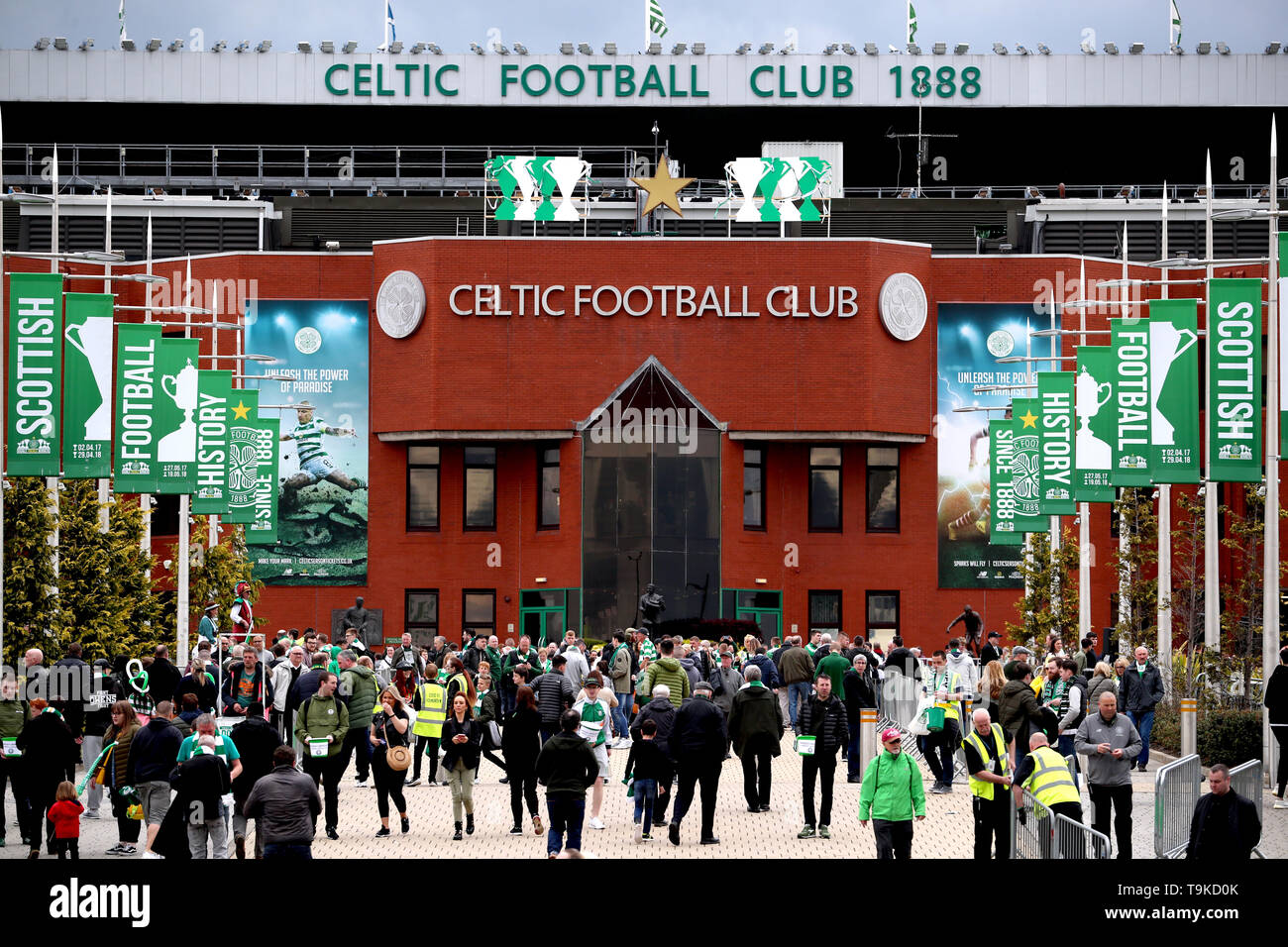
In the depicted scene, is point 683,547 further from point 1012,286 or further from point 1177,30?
point 1177,30

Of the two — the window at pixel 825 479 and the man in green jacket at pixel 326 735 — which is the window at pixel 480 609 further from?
the man in green jacket at pixel 326 735

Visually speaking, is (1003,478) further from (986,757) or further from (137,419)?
(986,757)

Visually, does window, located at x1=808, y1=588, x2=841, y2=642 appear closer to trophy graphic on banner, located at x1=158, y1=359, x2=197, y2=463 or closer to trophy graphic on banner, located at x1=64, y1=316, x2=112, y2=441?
trophy graphic on banner, located at x1=158, y1=359, x2=197, y2=463

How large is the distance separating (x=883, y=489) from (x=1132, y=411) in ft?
74.0

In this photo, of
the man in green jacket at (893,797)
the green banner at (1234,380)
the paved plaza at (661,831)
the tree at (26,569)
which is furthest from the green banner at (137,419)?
the green banner at (1234,380)

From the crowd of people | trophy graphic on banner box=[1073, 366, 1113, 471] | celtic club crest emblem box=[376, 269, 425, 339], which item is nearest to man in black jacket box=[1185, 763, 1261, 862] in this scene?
the crowd of people

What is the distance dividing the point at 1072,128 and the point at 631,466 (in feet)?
101

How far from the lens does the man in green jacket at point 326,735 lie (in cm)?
1973

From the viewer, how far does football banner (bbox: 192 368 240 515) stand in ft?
107

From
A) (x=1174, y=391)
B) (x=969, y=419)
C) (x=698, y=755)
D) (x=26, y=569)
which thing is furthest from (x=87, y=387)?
(x=969, y=419)

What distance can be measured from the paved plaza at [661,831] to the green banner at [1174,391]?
4768 mm

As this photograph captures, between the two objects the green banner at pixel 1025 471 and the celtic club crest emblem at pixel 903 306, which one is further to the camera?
the celtic club crest emblem at pixel 903 306

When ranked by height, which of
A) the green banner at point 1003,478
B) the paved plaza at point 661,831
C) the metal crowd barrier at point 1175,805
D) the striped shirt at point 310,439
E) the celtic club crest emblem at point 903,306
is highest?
the celtic club crest emblem at point 903,306

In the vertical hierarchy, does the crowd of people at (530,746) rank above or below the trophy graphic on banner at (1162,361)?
below
